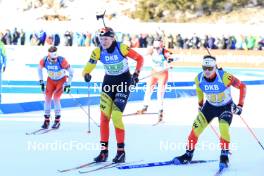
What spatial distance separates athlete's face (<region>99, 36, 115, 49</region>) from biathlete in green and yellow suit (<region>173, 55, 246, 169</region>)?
1.06m

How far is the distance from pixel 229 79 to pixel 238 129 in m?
3.20

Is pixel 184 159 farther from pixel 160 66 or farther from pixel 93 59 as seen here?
pixel 160 66

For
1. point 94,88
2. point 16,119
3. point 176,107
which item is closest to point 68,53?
point 94,88

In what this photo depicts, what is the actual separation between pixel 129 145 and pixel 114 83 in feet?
4.85

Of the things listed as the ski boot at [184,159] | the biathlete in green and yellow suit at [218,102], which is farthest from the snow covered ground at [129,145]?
the biathlete in green and yellow suit at [218,102]

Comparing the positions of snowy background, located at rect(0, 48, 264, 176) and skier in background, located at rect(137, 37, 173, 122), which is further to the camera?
skier in background, located at rect(137, 37, 173, 122)

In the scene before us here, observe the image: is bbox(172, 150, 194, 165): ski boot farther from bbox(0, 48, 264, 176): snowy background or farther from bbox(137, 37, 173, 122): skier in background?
bbox(137, 37, 173, 122): skier in background

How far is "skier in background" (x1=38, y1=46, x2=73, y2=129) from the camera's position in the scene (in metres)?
8.58

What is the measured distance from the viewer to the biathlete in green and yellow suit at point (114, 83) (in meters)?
6.23

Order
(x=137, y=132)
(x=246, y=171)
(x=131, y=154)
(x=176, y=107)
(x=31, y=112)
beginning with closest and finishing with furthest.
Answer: (x=246, y=171), (x=131, y=154), (x=137, y=132), (x=31, y=112), (x=176, y=107)

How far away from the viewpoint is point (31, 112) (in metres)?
10.8

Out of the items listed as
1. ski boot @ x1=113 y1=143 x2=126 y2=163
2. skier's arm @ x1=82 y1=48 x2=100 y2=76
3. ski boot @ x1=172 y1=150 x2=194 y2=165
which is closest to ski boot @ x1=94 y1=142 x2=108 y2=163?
ski boot @ x1=113 y1=143 x2=126 y2=163

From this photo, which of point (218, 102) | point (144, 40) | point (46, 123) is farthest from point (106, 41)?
point (144, 40)

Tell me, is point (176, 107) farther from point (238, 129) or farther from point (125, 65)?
point (125, 65)
